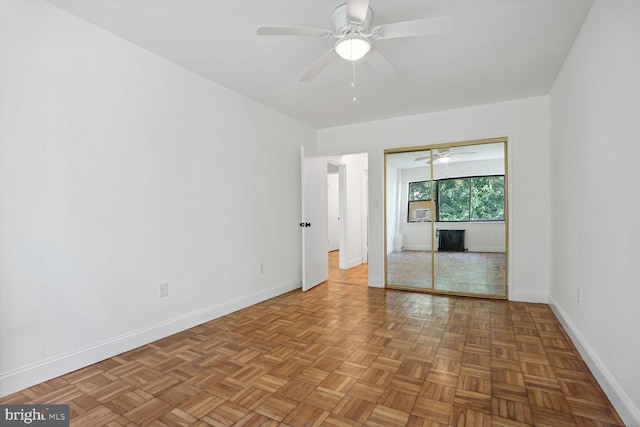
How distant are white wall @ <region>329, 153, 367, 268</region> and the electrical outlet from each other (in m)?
3.39

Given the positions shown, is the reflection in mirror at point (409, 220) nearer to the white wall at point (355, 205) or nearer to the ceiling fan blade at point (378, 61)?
the white wall at point (355, 205)

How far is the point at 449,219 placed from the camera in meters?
4.01

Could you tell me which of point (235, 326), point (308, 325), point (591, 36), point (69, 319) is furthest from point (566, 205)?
point (69, 319)

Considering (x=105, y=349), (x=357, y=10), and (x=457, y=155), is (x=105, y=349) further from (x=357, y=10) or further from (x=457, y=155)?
(x=457, y=155)

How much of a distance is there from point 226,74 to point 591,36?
8.92ft

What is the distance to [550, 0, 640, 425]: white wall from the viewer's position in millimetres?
1423

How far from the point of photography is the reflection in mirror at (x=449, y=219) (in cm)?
373

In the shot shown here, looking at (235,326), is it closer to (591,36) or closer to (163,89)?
(163,89)

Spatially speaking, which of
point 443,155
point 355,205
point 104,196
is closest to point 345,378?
point 104,196

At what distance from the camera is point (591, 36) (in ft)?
6.39

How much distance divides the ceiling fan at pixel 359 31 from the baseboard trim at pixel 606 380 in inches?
79.0

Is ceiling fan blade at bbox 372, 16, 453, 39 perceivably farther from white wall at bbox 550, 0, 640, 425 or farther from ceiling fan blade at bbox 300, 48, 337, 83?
white wall at bbox 550, 0, 640, 425

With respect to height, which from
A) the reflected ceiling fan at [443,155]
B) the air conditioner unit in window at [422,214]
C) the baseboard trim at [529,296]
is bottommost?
the baseboard trim at [529,296]

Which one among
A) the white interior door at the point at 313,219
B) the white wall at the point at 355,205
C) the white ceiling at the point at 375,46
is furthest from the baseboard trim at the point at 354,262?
the white ceiling at the point at 375,46
